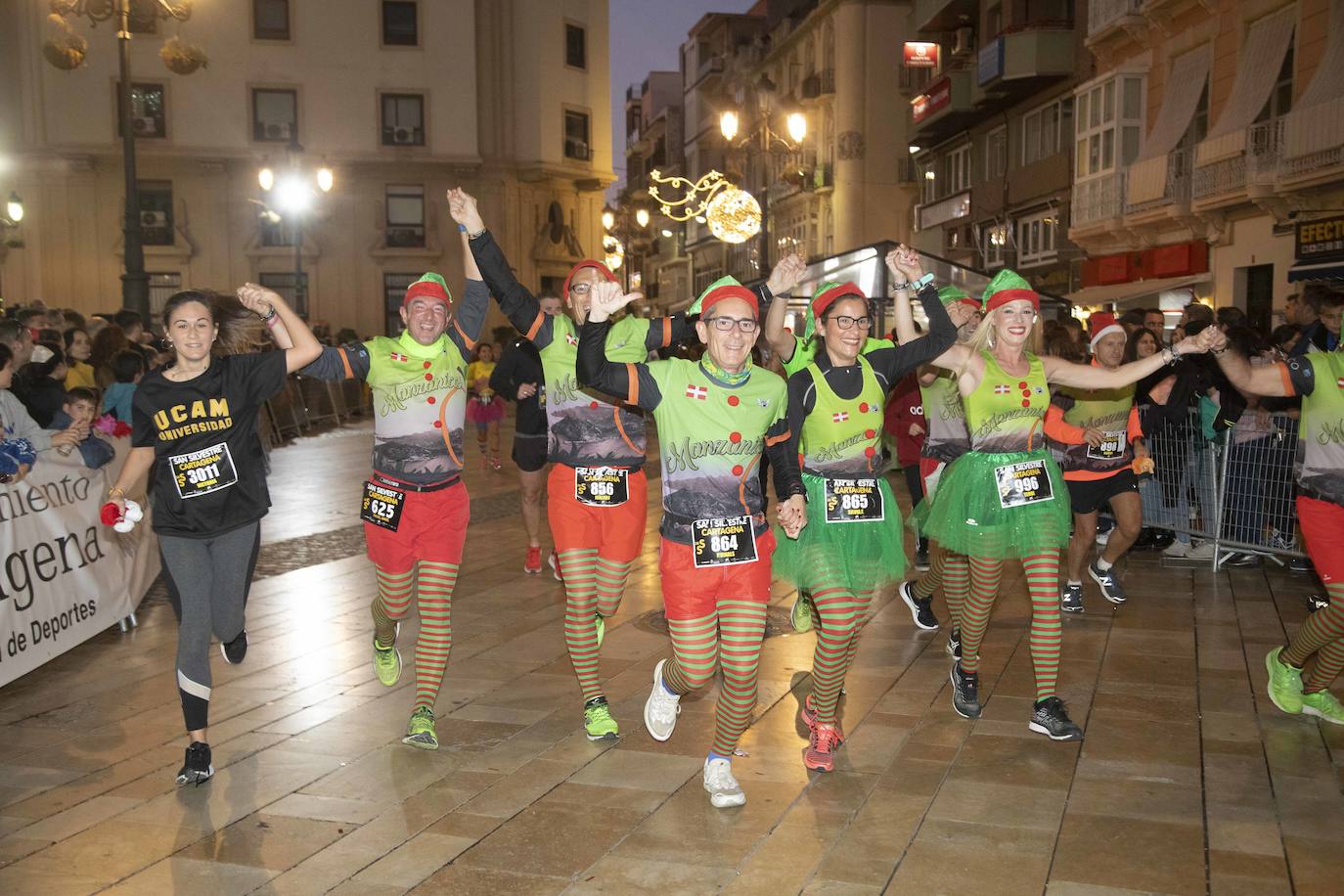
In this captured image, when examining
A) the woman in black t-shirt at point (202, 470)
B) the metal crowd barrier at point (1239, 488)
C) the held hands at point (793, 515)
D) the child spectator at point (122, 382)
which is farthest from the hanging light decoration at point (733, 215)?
the held hands at point (793, 515)

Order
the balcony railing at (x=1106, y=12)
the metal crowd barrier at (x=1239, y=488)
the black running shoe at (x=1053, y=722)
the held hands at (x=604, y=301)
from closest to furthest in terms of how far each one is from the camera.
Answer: the held hands at (x=604, y=301)
the black running shoe at (x=1053, y=722)
the metal crowd barrier at (x=1239, y=488)
the balcony railing at (x=1106, y=12)

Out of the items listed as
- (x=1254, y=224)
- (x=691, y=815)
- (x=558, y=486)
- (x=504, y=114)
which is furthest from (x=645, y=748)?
(x=504, y=114)

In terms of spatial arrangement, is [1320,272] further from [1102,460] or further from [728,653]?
[728,653]

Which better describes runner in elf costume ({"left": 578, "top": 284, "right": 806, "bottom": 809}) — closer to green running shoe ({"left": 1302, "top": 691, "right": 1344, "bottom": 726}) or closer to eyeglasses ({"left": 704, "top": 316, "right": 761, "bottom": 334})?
eyeglasses ({"left": 704, "top": 316, "right": 761, "bottom": 334})

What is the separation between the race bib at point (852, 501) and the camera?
5.90 meters

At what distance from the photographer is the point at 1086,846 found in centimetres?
492

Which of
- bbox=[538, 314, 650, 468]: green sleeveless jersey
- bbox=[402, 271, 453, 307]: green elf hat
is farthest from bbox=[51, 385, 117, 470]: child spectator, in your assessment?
bbox=[538, 314, 650, 468]: green sleeveless jersey

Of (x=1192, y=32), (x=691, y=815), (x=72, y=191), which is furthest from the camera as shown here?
(x=72, y=191)

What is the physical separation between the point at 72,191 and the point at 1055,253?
3294 centimetres

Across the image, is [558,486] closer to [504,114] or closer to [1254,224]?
[1254,224]

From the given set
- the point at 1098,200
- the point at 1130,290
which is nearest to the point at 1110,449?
the point at 1130,290

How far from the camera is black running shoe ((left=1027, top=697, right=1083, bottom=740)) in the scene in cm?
Result: 625

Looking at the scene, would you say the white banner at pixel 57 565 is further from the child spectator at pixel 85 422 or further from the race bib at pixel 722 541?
the race bib at pixel 722 541

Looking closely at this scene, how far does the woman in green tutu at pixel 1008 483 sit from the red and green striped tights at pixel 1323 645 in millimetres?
1275
